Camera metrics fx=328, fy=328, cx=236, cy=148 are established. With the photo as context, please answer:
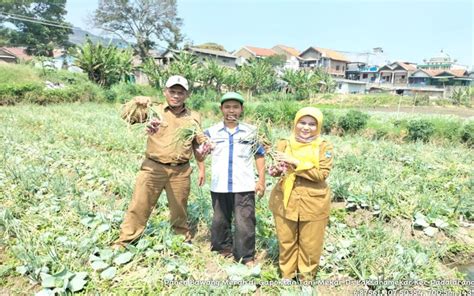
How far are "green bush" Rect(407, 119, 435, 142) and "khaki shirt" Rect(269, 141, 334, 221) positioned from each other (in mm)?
9094

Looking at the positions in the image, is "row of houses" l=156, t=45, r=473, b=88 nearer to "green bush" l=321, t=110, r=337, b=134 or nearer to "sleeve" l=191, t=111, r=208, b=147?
"green bush" l=321, t=110, r=337, b=134

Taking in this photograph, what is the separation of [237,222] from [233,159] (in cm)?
57

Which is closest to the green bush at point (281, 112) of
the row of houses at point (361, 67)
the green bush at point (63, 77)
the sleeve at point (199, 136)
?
the sleeve at point (199, 136)

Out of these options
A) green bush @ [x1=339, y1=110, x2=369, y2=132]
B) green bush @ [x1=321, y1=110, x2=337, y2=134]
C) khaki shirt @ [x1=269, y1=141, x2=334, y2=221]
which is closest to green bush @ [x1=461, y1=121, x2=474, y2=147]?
green bush @ [x1=339, y1=110, x2=369, y2=132]

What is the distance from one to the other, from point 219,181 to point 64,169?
3853mm

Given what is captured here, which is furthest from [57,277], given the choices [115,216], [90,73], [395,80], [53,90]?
[395,80]

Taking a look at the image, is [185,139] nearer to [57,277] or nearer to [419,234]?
[57,277]

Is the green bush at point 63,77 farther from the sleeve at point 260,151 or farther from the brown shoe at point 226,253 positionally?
the sleeve at point 260,151

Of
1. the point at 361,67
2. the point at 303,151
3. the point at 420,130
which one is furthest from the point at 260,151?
the point at 361,67

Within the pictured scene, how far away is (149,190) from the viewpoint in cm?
310

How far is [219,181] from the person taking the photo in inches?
116

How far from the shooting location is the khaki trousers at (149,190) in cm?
308

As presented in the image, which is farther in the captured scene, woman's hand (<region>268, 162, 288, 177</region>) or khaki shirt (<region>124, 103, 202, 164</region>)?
khaki shirt (<region>124, 103, 202, 164</region>)

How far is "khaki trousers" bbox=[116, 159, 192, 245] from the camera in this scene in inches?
121
